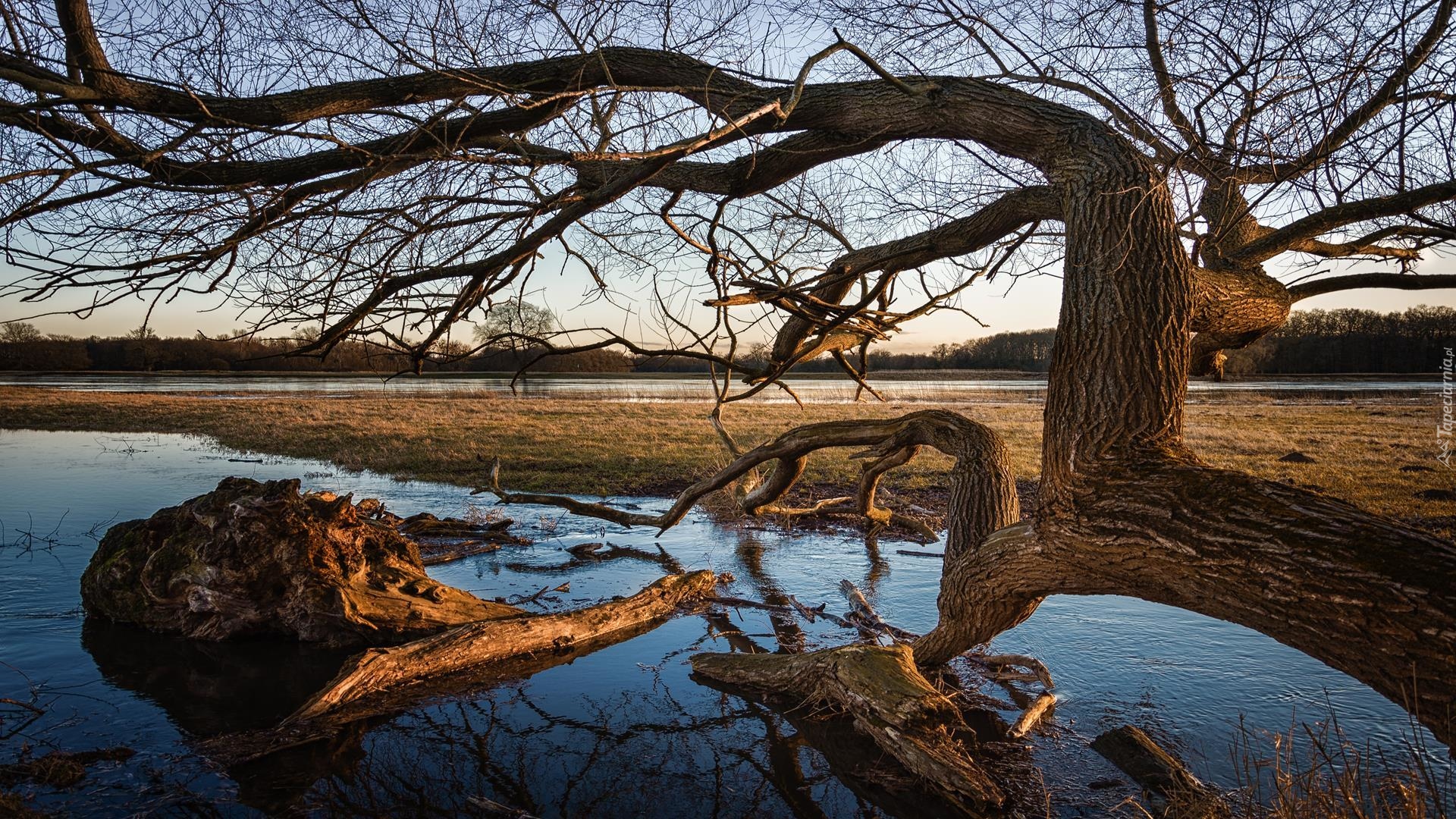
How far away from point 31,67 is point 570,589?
605cm

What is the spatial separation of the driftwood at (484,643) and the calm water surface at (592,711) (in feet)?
0.86

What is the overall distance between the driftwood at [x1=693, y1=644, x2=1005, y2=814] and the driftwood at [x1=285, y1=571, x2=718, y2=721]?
126 cm

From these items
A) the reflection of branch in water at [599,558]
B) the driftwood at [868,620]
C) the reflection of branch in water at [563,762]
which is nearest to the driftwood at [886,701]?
the reflection of branch in water at [563,762]

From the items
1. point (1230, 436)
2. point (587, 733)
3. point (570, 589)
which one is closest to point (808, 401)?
point (1230, 436)

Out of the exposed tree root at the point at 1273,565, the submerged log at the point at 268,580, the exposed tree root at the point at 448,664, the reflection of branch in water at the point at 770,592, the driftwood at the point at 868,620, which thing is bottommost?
the reflection of branch in water at the point at 770,592

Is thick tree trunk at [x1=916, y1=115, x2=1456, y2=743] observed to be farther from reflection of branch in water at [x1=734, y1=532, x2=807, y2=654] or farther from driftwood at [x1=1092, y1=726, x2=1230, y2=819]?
reflection of branch in water at [x1=734, y1=532, x2=807, y2=654]

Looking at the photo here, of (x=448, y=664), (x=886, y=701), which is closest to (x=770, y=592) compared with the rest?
(x=448, y=664)

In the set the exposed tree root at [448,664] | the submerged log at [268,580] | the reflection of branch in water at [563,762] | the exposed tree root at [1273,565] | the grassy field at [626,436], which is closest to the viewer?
the exposed tree root at [1273,565]

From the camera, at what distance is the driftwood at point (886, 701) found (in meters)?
4.10

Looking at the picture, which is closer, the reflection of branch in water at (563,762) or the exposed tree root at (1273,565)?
the exposed tree root at (1273,565)

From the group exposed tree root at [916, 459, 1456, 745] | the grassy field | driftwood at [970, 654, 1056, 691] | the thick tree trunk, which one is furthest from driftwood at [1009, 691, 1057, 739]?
the grassy field

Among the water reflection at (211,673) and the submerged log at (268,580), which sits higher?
the submerged log at (268,580)

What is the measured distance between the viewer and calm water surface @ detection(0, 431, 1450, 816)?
4.16 m

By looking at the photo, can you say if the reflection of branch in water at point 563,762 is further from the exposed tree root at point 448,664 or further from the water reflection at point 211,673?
the water reflection at point 211,673
